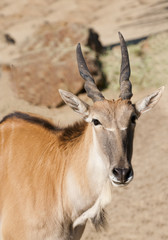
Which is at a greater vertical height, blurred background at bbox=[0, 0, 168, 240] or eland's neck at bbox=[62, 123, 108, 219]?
eland's neck at bbox=[62, 123, 108, 219]

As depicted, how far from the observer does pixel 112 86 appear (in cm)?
1080

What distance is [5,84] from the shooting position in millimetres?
12016

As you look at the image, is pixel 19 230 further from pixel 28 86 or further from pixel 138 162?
pixel 28 86

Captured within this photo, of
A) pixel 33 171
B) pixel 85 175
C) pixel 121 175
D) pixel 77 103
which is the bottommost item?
pixel 33 171

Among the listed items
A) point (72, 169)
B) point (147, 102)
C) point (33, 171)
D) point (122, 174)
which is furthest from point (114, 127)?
point (33, 171)

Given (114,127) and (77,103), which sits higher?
(77,103)

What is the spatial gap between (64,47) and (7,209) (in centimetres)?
786

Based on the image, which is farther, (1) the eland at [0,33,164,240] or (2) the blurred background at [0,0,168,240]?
(2) the blurred background at [0,0,168,240]

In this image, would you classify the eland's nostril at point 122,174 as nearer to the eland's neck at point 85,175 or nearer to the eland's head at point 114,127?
the eland's head at point 114,127

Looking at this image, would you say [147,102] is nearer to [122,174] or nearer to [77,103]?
[77,103]

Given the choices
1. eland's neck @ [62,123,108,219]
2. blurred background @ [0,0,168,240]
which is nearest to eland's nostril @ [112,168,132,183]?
eland's neck @ [62,123,108,219]

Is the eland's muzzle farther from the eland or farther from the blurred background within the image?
the blurred background

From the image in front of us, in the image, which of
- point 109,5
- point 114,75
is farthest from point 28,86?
point 109,5

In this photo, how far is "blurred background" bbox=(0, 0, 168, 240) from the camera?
6.03 metres
